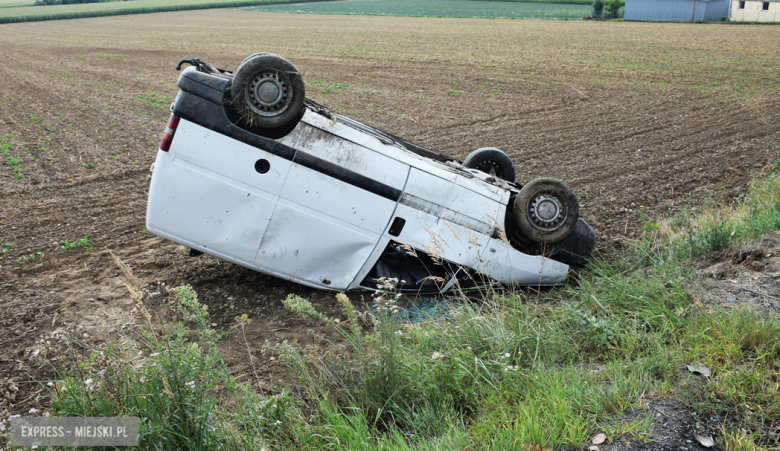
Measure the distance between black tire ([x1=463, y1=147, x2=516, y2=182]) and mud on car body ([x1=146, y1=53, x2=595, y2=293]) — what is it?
4.98 feet

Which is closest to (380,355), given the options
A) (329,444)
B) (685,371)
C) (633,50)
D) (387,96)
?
(329,444)

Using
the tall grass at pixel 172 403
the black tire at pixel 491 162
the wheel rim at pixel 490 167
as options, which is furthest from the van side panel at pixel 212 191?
the wheel rim at pixel 490 167

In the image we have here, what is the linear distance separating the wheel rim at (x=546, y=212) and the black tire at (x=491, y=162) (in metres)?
1.81

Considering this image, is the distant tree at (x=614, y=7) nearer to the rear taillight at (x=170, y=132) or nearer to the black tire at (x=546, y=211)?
the black tire at (x=546, y=211)

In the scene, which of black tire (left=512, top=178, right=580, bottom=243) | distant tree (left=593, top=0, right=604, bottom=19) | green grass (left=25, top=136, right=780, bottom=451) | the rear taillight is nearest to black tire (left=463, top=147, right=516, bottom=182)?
black tire (left=512, top=178, right=580, bottom=243)

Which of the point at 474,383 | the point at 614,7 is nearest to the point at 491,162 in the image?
the point at 474,383

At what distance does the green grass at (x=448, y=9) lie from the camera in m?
59.9

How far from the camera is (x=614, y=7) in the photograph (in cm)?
5350

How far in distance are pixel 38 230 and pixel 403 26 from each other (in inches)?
1647

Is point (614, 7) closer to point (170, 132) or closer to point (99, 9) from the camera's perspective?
point (99, 9)

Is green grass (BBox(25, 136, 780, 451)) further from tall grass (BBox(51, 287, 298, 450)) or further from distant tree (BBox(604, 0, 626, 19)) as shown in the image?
distant tree (BBox(604, 0, 626, 19))

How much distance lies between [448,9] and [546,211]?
221ft

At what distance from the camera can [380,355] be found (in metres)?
4.04

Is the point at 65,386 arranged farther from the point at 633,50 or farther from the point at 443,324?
the point at 633,50
